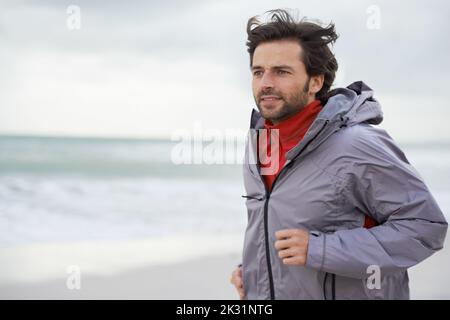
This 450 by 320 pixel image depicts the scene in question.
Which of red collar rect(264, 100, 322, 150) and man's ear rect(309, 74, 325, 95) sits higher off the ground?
man's ear rect(309, 74, 325, 95)

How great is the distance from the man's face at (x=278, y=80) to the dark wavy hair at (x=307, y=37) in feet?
0.10

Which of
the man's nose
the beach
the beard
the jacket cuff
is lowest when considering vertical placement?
the beach

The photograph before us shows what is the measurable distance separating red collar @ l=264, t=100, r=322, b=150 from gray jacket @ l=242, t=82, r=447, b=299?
0.10 metres

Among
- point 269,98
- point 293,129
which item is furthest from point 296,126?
point 269,98

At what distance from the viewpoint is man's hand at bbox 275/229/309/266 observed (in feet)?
5.81

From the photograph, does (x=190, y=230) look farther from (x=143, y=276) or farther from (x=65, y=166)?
(x=65, y=166)

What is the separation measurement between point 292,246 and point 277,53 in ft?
2.21

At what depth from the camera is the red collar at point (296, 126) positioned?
2074mm

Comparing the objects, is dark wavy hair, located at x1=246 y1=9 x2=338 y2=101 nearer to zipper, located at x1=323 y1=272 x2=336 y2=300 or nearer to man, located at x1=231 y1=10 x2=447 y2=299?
man, located at x1=231 y1=10 x2=447 y2=299

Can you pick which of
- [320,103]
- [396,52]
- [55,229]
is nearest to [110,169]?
[55,229]

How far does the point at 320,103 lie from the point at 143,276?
4.37 meters

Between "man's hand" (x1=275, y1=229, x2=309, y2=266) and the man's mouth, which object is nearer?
"man's hand" (x1=275, y1=229, x2=309, y2=266)
